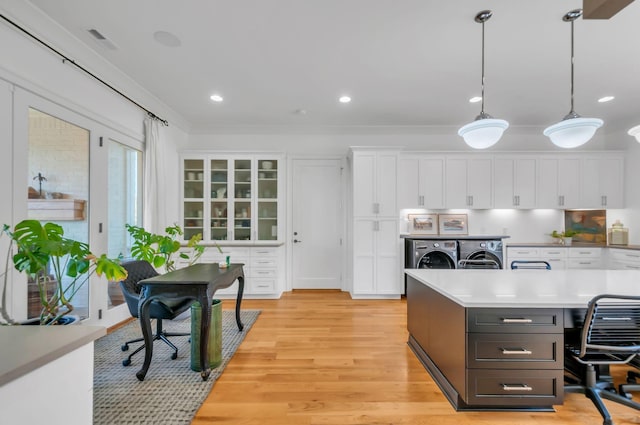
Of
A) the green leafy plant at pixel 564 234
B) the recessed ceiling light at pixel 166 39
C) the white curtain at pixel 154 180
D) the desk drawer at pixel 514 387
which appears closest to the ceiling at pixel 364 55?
the recessed ceiling light at pixel 166 39

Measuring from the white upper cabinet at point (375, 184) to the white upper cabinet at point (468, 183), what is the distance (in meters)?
1.05

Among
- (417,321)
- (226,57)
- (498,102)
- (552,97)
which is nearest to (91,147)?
(226,57)

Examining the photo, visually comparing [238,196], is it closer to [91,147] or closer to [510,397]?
[91,147]

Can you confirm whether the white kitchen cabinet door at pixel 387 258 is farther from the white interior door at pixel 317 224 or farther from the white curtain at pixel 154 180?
the white curtain at pixel 154 180

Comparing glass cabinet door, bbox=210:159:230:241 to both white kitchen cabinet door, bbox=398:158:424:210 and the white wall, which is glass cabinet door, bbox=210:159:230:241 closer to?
the white wall

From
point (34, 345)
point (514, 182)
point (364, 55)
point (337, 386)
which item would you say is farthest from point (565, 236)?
point (34, 345)

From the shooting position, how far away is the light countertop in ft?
2.62

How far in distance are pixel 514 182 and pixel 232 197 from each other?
190 inches

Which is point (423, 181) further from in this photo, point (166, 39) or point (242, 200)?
point (166, 39)

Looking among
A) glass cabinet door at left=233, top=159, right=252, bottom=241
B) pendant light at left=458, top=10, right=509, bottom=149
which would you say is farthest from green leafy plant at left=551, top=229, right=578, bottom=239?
glass cabinet door at left=233, top=159, right=252, bottom=241

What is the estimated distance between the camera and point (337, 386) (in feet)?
7.29

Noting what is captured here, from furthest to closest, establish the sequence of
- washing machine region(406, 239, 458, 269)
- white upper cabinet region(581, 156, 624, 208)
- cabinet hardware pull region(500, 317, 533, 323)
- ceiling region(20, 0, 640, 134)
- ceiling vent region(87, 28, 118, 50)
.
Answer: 1. white upper cabinet region(581, 156, 624, 208)
2. washing machine region(406, 239, 458, 269)
3. ceiling vent region(87, 28, 118, 50)
4. ceiling region(20, 0, 640, 134)
5. cabinet hardware pull region(500, 317, 533, 323)

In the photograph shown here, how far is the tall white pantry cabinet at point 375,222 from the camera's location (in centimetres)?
464

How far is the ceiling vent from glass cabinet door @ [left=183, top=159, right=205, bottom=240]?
223cm
